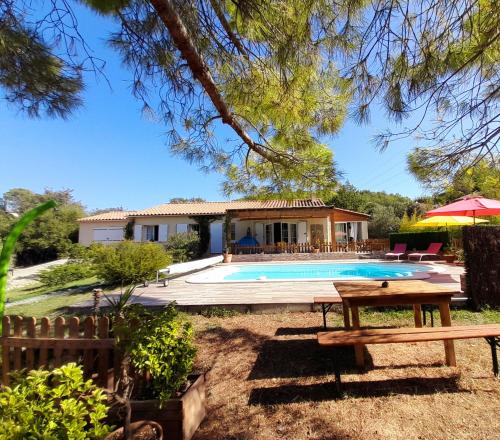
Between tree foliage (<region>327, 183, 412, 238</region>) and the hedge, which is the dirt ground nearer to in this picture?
the hedge

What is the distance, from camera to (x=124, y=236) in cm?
2628

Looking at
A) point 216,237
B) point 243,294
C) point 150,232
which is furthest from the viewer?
point 150,232

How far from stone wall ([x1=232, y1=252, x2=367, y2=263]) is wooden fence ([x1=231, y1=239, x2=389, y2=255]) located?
2.97 feet

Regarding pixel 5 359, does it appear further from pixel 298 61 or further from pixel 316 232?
pixel 316 232

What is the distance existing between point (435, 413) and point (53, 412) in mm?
3155

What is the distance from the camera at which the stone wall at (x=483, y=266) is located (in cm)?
613

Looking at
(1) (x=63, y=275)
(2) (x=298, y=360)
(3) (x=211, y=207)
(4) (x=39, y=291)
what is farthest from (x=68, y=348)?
(3) (x=211, y=207)

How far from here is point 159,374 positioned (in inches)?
102

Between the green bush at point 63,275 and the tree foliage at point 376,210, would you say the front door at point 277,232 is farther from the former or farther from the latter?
the green bush at point 63,275

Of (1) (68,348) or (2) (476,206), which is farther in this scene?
(2) (476,206)

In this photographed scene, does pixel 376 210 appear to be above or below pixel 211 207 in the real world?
above

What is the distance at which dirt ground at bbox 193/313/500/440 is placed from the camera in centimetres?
271

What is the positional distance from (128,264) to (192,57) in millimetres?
8241

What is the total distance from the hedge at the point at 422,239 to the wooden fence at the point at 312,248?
4.21 feet
